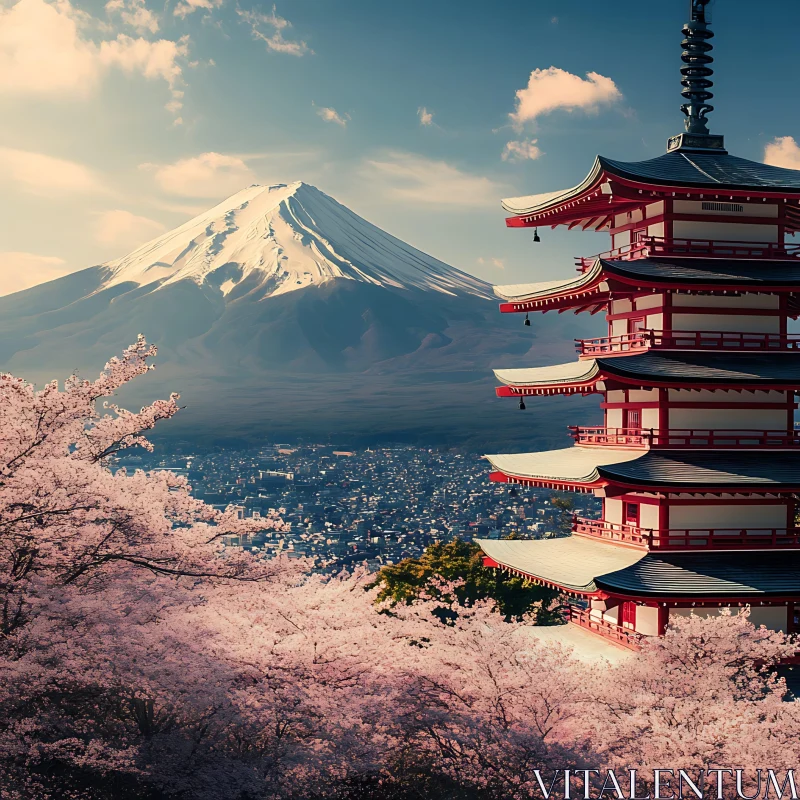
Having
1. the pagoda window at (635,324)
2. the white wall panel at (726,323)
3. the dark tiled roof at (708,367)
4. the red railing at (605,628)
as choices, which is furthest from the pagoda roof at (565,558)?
the white wall panel at (726,323)

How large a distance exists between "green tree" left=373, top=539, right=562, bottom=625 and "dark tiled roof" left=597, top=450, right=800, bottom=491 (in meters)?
15.7

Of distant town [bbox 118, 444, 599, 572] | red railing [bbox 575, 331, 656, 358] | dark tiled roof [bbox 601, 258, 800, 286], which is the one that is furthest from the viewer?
distant town [bbox 118, 444, 599, 572]

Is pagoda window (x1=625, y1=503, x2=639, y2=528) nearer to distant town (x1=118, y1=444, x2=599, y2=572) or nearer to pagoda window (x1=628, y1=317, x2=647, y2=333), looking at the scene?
pagoda window (x1=628, y1=317, x2=647, y2=333)

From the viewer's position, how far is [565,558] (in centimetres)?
2214

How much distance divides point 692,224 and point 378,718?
12.4 m

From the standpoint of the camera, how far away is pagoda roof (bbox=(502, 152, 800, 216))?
20.7 metres

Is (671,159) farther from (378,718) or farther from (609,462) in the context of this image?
(378,718)

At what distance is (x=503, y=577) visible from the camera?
3700cm

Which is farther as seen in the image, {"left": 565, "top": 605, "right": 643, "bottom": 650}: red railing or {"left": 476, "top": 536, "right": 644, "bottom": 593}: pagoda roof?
{"left": 565, "top": 605, "right": 643, "bottom": 650}: red railing

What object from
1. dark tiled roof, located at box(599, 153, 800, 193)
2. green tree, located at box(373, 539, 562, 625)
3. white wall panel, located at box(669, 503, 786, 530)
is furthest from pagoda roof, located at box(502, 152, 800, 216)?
green tree, located at box(373, 539, 562, 625)

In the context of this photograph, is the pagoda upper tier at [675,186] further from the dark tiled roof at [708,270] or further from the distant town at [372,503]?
the distant town at [372,503]

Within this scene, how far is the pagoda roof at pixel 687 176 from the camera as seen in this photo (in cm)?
2072

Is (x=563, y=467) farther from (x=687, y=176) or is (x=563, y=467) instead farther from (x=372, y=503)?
(x=372, y=503)

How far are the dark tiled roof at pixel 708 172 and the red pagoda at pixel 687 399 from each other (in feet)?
0.17
